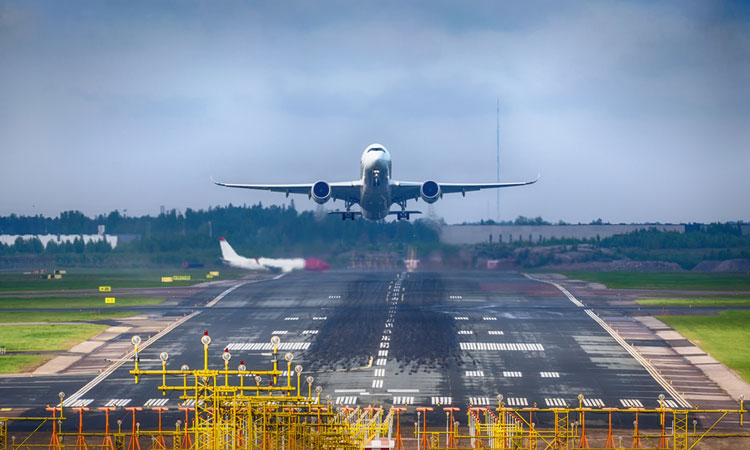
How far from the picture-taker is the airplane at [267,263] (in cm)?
14800

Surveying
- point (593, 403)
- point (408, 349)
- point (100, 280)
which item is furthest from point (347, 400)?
point (100, 280)

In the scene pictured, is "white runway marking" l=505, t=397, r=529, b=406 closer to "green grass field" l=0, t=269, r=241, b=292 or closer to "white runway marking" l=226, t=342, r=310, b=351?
"white runway marking" l=226, t=342, r=310, b=351

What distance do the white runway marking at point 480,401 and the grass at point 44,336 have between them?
149 ft

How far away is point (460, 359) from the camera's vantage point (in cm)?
7906

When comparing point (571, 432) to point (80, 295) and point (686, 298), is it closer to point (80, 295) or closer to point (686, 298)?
point (686, 298)

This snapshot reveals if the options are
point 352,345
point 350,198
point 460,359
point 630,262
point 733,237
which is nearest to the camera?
point 460,359

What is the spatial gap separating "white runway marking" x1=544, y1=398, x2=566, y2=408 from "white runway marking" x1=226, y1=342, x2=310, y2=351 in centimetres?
2981

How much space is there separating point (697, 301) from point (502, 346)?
46275 millimetres

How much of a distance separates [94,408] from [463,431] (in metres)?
28.0

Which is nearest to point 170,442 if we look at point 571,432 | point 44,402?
point 44,402

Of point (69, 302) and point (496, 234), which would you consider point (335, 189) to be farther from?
point (496, 234)

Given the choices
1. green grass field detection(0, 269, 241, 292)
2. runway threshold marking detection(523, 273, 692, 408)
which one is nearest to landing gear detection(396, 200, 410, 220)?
runway threshold marking detection(523, 273, 692, 408)

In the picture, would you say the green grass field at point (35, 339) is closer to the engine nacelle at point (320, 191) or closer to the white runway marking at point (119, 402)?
the white runway marking at point (119, 402)

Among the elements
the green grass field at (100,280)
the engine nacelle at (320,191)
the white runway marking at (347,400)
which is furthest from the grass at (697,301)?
the green grass field at (100,280)
